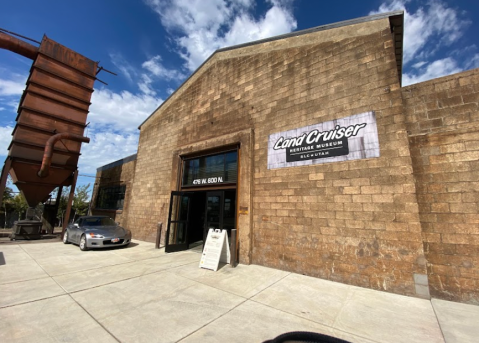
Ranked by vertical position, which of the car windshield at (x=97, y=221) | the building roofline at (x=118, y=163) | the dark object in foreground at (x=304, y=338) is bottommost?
the dark object in foreground at (x=304, y=338)

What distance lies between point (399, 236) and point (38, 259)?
972 centimetres

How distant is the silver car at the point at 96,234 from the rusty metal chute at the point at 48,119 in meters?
3.75

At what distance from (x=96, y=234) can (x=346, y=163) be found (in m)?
8.85

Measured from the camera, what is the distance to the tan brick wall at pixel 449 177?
3.93 m

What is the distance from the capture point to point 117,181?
1470cm

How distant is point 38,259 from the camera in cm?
643

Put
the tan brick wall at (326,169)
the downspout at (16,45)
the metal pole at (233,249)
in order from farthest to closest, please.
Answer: the downspout at (16,45) < the metal pole at (233,249) < the tan brick wall at (326,169)

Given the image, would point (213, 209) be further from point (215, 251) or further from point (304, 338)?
Result: point (304, 338)

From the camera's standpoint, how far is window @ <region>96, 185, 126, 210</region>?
13.9 m

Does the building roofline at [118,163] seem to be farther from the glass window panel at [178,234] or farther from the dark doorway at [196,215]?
the glass window panel at [178,234]

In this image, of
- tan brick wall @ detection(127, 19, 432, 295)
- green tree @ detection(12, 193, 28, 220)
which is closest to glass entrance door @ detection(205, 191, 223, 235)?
tan brick wall @ detection(127, 19, 432, 295)

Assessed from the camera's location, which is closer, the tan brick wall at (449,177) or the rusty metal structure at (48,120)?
the tan brick wall at (449,177)

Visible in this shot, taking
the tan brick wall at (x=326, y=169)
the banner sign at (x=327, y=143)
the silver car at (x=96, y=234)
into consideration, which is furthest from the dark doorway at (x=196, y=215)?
the banner sign at (x=327, y=143)


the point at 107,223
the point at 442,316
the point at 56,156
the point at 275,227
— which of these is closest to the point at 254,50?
the point at 275,227
